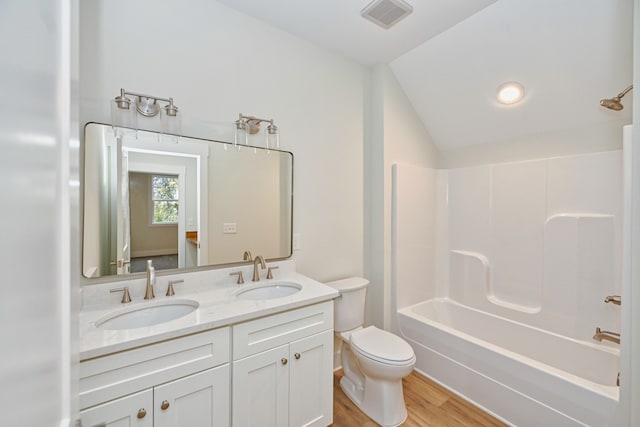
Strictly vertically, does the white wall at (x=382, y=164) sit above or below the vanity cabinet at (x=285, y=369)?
above

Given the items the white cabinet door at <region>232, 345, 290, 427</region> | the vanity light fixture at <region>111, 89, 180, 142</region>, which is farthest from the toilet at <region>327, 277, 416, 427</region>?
the vanity light fixture at <region>111, 89, 180, 142</region>

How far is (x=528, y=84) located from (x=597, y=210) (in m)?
1.03

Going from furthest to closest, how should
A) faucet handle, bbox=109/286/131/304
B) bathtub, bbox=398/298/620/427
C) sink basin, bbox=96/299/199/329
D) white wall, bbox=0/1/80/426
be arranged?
bathtub, bbox=398/298/620/427 → faucet handle, bbox=109/286/131/304 → sink basin, bbox=96/299/199/329 → white wall, bbox=0/1/80/426

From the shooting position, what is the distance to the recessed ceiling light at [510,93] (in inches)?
81.0

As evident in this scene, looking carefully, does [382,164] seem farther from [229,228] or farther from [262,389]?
[262,389]

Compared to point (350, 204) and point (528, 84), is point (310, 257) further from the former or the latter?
point (528, 84)

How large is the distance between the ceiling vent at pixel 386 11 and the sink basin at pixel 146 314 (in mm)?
2069

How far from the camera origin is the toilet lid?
169 cm

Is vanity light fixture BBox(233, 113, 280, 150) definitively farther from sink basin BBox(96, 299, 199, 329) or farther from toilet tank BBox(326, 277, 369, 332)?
toilet tank BBox(326, 277, 369, 332)

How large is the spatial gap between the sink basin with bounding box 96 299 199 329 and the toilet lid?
1.10 m

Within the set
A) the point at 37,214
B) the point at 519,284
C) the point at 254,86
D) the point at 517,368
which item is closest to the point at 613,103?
the point at 519,284

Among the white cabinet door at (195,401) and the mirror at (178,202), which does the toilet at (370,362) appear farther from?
the white cabinet door at (195,401)

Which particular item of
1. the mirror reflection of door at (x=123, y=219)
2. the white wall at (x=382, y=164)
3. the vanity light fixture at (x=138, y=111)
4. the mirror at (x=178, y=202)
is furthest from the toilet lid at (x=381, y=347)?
the vanity light fixture at (x=138, y=111)

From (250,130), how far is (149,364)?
1430mm
